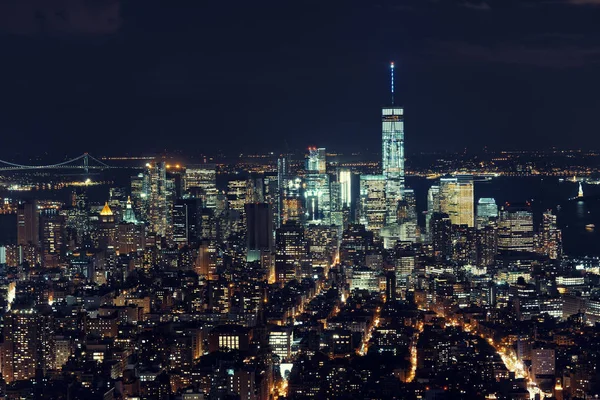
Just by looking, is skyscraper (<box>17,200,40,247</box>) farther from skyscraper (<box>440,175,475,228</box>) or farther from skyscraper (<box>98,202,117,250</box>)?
skyscraper (<box>440,175,475,228</box>)

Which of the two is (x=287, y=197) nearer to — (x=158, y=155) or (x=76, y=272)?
(x=158, y=155)

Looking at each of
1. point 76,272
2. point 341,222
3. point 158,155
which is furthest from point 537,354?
point 158,155

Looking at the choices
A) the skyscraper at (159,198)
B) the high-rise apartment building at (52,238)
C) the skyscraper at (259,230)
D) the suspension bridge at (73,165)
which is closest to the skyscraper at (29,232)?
the high-rise apartment building at (52,238)

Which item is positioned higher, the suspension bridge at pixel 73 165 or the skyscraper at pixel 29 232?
the suspension bridge at pixel 73 165

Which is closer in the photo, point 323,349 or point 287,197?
point 323,349

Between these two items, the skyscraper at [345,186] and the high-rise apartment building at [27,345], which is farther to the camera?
the skyscraper at [345,186]

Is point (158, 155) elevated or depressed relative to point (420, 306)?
elevated

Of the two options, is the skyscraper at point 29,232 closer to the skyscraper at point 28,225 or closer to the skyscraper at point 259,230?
the skyscraper at point 28,225
